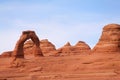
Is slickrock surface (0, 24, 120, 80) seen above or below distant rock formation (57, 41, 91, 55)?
below

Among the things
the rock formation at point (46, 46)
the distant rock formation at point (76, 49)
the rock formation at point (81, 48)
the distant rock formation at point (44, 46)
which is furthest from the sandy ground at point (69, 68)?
the rock formation at point (46, 46)

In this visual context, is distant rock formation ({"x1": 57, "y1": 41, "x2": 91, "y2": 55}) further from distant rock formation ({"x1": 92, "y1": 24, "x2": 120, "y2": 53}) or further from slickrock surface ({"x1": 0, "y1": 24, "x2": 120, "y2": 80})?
distant rock formation ({"x1": 92, "y1": 24, "x2": 120, "y2": 53})

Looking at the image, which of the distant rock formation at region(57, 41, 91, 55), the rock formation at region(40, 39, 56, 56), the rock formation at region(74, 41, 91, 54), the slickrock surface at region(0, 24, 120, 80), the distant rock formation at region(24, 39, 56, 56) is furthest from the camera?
Answer: the rock formation at region(40, 39, 56, 56)

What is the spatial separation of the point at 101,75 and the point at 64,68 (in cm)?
931

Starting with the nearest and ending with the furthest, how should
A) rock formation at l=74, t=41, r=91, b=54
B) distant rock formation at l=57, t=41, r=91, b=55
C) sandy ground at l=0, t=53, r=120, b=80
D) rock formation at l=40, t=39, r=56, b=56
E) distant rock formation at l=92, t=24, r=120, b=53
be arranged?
sandy ground at l=0, t=53, r=120, b=80
distant rock formation at l=92, t=24, r=120, b=53
distant rock formation at l=57, t=41, r=91, b=55
rock formation at l=74, t=41, r=91, b=54
rock formation at l=40, t=39, r=56, b=56

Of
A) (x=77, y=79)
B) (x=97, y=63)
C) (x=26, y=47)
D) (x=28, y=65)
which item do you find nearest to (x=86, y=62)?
(x=97, y=63)

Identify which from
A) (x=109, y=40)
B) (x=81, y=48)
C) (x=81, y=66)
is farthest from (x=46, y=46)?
(x=81, y=66)

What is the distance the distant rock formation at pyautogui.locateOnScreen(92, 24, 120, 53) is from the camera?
4016 centimetres

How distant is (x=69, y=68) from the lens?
41156mm

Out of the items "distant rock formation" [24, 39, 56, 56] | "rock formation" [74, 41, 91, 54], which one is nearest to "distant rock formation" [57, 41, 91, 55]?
"rock formation" [74, 41, 91, 54]

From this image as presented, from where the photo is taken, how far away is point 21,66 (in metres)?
47.7

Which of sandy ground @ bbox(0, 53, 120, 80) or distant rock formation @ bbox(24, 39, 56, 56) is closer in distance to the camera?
sandy ground @ bbox(0, 53, 120, 80)

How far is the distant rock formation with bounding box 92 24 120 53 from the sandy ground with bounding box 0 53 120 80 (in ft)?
3.53

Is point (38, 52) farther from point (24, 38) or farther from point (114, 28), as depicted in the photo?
point (114, 28)
